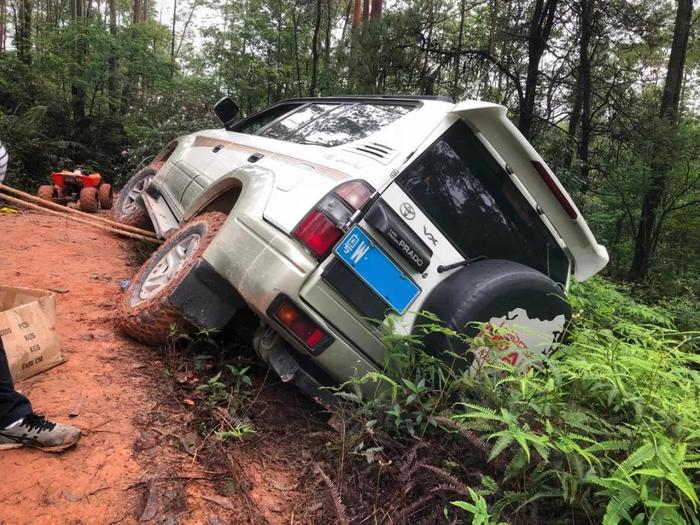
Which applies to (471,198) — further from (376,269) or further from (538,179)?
(376,269)

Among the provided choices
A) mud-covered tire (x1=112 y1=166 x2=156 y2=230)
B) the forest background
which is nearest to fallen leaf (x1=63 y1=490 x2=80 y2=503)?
mud-covered tire (x1=112 y1=166 x2=156 y2=230)

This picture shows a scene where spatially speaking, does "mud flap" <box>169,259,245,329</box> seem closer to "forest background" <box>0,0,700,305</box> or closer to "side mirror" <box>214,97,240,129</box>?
"side mirror" <box>214,97,240,129</box>

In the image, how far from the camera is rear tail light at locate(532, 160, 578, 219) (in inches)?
109

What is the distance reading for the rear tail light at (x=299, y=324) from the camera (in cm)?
221

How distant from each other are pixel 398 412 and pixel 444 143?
1457 millimetres

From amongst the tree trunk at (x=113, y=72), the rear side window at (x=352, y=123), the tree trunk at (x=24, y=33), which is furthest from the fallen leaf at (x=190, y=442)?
the tree trunk at (x=24, y=33)

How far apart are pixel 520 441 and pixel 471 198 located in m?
1.47

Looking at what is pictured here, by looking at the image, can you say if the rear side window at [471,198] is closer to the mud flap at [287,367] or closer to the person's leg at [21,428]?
the mud flap at [287,367]

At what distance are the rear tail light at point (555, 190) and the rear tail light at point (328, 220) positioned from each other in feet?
3.61

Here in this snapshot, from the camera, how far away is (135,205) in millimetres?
5625

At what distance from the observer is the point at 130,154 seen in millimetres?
10242

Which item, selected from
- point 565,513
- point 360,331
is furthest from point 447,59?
point 565,513

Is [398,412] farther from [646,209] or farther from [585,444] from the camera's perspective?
[646,209]

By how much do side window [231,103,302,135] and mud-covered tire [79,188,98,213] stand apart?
2.78 metres
